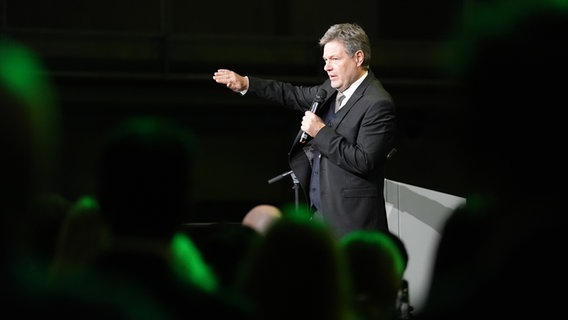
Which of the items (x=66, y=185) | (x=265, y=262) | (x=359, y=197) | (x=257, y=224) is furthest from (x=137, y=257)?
(x=66, y=185)

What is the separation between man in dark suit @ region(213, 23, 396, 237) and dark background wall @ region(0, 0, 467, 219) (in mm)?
5572

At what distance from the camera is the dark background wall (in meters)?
9.08

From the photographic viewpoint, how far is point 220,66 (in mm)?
9492

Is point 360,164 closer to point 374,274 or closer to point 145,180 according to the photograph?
point 374,274

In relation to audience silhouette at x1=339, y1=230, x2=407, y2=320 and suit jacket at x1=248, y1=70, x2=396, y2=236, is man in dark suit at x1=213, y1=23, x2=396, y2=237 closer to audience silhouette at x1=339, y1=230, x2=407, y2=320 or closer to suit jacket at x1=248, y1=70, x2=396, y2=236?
suit jacket at x1=248, y1=70, x2=396, y2=236

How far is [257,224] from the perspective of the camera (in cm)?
162

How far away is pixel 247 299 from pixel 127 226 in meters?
0.18

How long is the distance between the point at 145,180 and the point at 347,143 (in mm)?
2294

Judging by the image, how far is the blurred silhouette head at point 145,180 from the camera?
3.20 ft

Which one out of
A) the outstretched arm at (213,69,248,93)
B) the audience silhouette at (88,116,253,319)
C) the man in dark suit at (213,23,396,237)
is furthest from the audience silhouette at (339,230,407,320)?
the outstretched arm at (213,69,248,93)

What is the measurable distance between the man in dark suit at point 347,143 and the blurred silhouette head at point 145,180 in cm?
A: 223

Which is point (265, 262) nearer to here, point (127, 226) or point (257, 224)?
point (127, 226)

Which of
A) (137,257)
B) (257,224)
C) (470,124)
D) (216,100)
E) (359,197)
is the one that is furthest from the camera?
(216,100)

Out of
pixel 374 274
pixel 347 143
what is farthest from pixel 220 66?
pixel 374 274
